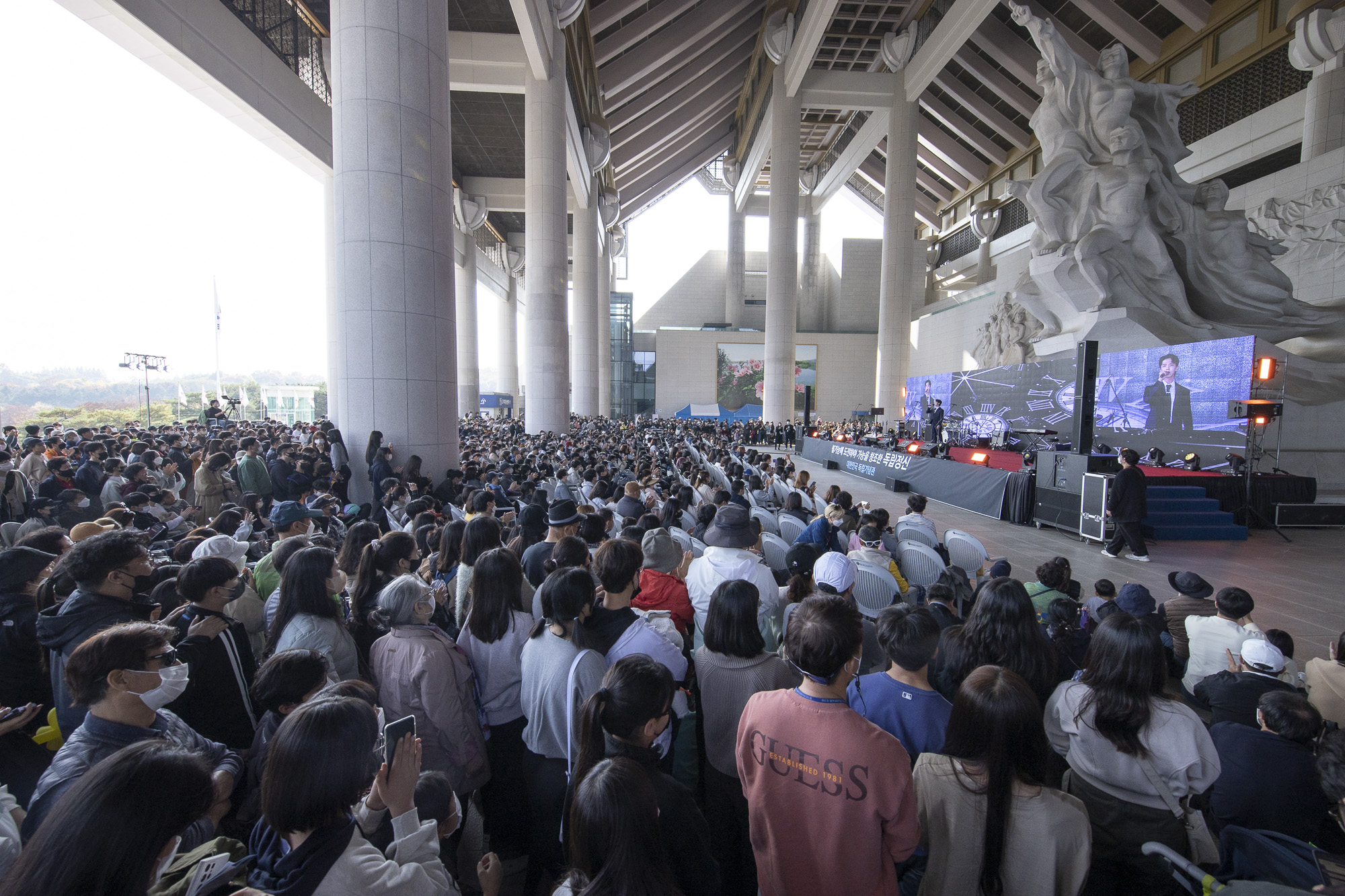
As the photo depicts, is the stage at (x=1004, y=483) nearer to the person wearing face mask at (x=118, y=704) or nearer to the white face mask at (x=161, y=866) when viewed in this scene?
the person wearing face mask at (x=118, y=704)

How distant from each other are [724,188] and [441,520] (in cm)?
4667

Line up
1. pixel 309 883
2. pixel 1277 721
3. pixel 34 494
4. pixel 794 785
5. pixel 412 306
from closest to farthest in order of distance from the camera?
pixel 309 883, pixel 794 785, pixel 1277 721, pixel 34 494, pixel 412 306

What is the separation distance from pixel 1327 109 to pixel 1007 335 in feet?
31.0

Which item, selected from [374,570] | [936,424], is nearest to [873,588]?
[374,570]

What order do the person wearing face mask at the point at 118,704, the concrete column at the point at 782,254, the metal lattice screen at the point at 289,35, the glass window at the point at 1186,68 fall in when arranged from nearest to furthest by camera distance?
1. the person wearing face mask at the point at 118,704
2. the metal lattice screen at the point at 289,35
3. the glass window at the point at 1186,68
4. the concrete column at the point at 782,254

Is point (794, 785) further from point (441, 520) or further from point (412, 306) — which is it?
point (412, 306)

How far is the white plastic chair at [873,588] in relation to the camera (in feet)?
13.2

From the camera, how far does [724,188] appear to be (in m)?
46.4

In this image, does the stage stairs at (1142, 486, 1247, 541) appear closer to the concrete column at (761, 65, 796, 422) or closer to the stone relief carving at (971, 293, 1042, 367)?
the stone relief carving at (971, 293, 1042, 367)

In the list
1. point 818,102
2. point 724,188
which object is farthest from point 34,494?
point 724,188

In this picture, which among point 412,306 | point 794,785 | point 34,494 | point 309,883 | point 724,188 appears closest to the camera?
point 309,883

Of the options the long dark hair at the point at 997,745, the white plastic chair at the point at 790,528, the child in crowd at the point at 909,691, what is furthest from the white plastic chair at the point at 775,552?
the long dark hair at the point at 997,745

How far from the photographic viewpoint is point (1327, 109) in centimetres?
1555

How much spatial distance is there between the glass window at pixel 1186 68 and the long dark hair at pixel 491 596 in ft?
99.4
